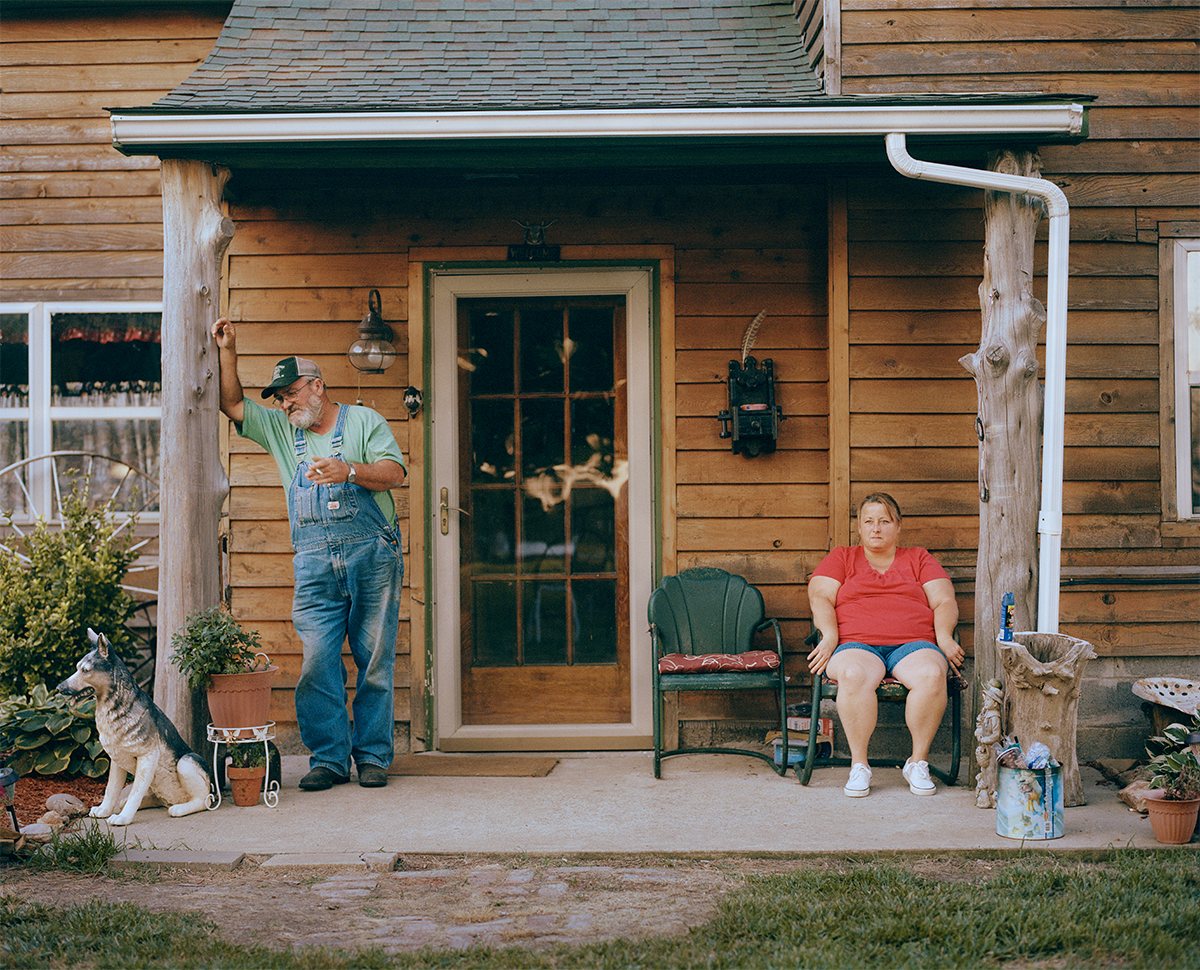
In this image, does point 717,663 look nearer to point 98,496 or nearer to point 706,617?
point 706,617

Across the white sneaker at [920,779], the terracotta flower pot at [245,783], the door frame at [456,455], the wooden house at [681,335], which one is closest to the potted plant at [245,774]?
the terracotta flower pot at [245,783]

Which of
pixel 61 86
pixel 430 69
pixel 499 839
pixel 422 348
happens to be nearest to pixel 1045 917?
pixel 499 839

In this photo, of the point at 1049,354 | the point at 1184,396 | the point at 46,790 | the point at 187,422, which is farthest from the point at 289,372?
the point at 1184,396

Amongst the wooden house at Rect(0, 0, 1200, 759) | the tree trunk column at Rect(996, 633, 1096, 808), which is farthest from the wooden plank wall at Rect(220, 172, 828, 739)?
the tree trunk column at Rect(996, 633, 1096, 808)

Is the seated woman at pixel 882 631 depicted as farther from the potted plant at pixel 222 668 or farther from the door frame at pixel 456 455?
the potted plant at pixel 222 668

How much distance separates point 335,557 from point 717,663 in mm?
1602

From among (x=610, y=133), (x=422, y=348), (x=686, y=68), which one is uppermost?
(x=686, y=68)

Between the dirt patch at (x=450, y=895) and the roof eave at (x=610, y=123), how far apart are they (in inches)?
99.8

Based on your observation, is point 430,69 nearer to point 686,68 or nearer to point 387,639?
point 686,68

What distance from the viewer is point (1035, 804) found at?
3.31 metres

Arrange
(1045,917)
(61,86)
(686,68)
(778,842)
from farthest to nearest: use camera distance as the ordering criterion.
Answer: (61,86)
(686,68)
(778,842)
(1045,917)

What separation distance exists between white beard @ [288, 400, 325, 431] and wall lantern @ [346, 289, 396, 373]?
2.26ft

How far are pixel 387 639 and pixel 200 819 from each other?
94 cm

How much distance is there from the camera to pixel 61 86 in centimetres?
548
